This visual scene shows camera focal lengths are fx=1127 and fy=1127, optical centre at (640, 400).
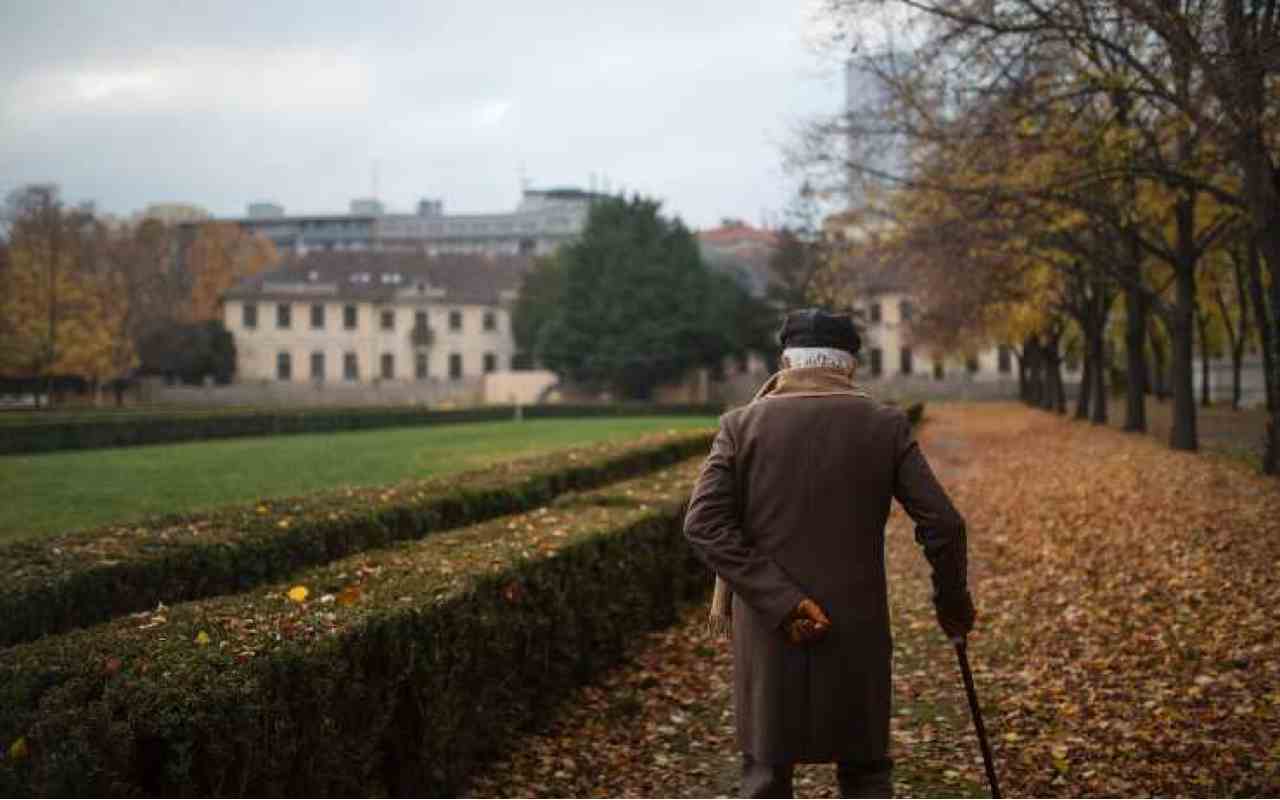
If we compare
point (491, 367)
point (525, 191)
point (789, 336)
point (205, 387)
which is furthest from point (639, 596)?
point (525, 191)

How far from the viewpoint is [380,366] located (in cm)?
8819

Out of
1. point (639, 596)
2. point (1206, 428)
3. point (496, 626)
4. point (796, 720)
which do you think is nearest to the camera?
point (796, 720)

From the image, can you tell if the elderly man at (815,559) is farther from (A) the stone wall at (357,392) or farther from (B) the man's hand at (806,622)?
(A) the stone wall at (357,392)

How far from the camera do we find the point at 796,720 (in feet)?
12.7

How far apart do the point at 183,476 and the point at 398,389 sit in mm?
62878

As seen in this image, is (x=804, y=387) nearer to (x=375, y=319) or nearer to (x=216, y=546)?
(x=216, y=546)

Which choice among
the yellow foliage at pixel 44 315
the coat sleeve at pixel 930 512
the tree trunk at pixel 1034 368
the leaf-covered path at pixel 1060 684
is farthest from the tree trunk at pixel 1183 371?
the tree trunk at pixel 1034 368

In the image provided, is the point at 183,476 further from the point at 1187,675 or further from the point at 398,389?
the point at 398,389

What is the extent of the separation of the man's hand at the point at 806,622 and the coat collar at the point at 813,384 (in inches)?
29.1

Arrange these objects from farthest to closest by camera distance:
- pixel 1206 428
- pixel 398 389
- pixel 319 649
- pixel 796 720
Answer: pixel 398 389
pixel 1206 428
pixel 319 649
pixel 796 720

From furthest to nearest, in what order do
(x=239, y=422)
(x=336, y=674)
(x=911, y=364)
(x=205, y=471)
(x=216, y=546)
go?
(x=911, y=364) < (x=239, y=422) < (x=205, y=471) < (x=216, y=546) < (x=336, y=674)

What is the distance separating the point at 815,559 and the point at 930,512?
0.44 m

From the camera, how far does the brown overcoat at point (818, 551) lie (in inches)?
152

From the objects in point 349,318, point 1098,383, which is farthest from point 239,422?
point 349,318
